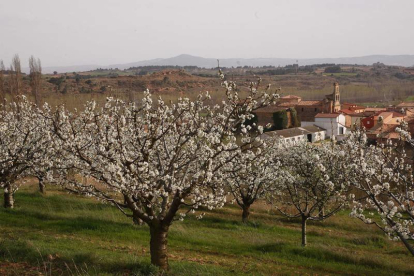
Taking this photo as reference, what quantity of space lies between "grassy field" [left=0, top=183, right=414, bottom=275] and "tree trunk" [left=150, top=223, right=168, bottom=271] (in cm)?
36

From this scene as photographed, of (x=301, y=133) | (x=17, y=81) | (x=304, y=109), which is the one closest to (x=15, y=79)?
(x=17, y=81)

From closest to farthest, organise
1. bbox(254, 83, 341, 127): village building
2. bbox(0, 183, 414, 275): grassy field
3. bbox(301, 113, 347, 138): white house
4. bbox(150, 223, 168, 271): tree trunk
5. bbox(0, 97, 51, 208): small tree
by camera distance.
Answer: bbox(150, 223, 168, 271): tree trunk, bbox(0, 183, 414, 275): grassy field, bbox(0, 97, 51, 208): small tree, bbox(301, 113, 347, 138): white house, bbox(254, 83, 341, 127): village building

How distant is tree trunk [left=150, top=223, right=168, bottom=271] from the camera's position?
12.3 metres

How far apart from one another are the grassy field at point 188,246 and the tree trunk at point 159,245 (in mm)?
356

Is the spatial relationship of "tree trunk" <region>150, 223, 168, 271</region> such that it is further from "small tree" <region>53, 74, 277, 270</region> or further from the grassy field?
the grassy field

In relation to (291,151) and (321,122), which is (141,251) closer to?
(291,151)

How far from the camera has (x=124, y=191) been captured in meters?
11.4

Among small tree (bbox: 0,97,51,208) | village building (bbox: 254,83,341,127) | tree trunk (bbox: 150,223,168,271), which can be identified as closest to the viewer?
tree trunk (bbox: 150,223,168,271)

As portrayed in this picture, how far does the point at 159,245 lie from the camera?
12367 millimetres

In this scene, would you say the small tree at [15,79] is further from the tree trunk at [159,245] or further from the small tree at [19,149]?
the tree trunk at [159,245]

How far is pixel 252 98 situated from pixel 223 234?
12.0 meters

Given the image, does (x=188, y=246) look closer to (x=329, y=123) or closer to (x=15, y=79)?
(x=15, y=79)

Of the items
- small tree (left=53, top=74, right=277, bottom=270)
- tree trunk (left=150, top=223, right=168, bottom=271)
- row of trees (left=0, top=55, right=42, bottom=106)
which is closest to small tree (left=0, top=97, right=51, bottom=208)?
small tree (left=53, top=74, right=277, bottom=270)

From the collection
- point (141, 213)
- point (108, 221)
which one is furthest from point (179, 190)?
point (108, 221)
